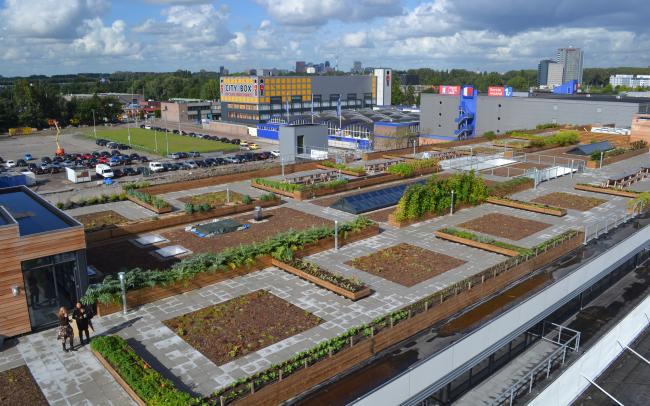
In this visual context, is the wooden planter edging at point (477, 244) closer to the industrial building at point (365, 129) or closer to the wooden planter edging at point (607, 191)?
the wooden planter edging at point (607, 191)

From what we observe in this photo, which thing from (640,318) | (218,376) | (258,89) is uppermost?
(258,89)

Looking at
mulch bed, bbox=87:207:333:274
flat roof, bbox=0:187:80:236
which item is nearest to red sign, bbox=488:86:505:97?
mulch bed, bbox=87:207:333:274

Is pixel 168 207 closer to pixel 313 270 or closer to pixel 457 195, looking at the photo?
pixel 313 270

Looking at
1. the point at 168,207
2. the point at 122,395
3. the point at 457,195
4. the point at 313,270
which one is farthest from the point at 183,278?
the point at 457,195

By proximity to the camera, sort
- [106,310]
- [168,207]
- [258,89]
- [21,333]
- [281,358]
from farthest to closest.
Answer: [258,89] < [168,207] < [106,310] < [21,333] < [281,358]

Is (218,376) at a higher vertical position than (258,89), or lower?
lower

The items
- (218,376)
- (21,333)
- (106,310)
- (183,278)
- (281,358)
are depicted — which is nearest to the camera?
(218,376)

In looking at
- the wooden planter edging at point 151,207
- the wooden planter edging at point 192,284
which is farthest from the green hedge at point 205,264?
the wooden planter edging at point 151,207
